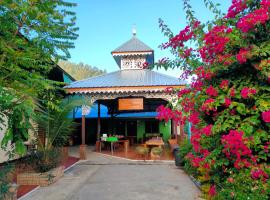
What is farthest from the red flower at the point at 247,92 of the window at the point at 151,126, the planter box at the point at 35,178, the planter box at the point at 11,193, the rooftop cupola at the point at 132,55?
the window at the point at 151,126

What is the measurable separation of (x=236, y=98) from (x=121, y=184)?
456 cm

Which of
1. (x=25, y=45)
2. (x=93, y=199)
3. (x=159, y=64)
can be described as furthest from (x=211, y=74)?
(x=93, y=199)

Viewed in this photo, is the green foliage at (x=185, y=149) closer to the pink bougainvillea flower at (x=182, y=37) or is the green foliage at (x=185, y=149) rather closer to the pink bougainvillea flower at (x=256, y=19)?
the pink bougainvillea flower at (x=182, y=37)

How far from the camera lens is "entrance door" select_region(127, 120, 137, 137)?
23308 millimetres

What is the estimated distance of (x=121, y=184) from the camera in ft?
23.3

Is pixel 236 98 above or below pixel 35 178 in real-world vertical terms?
above

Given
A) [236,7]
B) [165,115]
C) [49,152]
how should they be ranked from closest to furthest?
[236,7]
[165,115]
[49,152]

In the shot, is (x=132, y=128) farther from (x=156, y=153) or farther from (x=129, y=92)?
(x=156, y=153)

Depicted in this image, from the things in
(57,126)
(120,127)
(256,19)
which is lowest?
(120,127)

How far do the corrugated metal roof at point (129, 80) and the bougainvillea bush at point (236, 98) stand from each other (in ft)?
25.0

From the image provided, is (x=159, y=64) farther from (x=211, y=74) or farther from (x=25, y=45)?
(x=25, y=45)

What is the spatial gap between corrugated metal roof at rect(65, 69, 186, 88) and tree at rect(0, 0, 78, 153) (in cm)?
936

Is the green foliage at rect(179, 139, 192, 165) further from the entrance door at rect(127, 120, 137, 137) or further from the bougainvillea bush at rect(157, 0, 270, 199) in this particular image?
the entrance door at rect(127, 120, 137, 137)

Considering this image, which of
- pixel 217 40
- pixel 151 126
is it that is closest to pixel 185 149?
pixel 217 40
